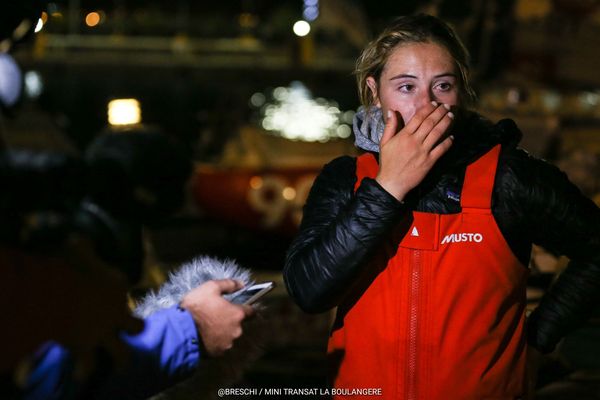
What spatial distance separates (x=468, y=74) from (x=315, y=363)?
3.58m

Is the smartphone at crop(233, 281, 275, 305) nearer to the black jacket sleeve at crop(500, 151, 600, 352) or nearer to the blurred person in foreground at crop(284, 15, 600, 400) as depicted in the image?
the blurred person in foreground at crop(284, 15, 600, 400)

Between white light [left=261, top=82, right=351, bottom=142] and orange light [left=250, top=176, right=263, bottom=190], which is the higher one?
white light [left=261, top=82, right=351, bottom=142]

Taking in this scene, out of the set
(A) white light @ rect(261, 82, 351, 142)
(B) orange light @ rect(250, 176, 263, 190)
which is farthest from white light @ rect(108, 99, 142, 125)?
(B) orange light @ rect(250, 176, 263, 190)

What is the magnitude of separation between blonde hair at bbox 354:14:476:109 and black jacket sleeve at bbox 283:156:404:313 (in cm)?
42

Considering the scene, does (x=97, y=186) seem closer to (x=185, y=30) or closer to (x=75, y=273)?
(x=75, y=273)

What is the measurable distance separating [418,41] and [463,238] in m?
0.57

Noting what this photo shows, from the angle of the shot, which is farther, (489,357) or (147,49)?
(147,49)

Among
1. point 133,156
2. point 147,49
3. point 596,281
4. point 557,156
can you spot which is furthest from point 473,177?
point 147,49

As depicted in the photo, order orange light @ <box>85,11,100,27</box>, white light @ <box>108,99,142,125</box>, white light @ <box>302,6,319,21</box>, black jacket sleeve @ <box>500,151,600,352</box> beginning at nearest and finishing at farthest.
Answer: black jacket sleeve @ <box>500,151,600,352</box>
white light @ <box>108,99,142,125</box>
white light @ <box>302,6,319,21</box>
orange light @ <box>85,11,100,27</box>

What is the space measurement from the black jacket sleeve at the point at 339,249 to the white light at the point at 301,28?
1906 centimetres

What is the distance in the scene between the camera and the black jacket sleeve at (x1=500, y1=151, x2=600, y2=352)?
84.9 inches

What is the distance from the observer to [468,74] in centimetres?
235

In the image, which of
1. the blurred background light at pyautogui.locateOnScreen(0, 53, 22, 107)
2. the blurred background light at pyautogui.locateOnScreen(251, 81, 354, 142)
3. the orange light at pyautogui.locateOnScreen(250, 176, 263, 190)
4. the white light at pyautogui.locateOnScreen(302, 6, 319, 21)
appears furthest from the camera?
the white light at pyautogui.locateOnScreen(302, 6, 319, 21)

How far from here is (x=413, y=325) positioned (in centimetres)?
205
